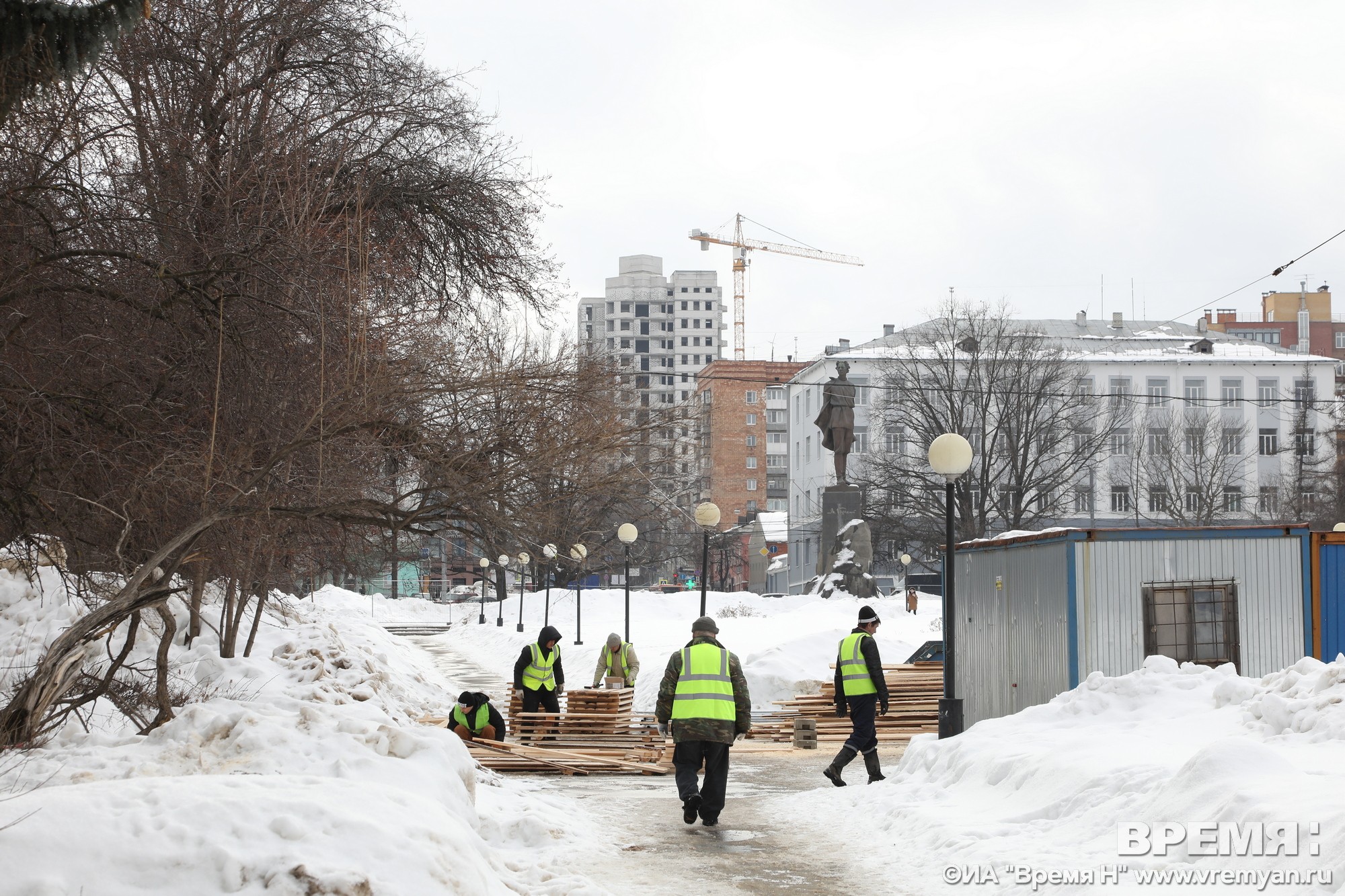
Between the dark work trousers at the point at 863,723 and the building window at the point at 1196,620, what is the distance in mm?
3744

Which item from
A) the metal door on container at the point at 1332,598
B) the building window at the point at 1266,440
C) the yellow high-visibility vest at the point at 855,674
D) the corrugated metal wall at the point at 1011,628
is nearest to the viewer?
the yellow high-visibility vest at the point at 855,674

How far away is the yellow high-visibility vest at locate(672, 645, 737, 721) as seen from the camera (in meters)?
10.5

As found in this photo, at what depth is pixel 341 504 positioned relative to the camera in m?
10.7

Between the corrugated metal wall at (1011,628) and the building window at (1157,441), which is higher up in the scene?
the building window at (1157,441)

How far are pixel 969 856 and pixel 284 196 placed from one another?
8005 mm

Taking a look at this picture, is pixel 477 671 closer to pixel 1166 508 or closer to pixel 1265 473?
pixel 1166 508

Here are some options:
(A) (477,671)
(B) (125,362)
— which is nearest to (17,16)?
(B) (125,362)

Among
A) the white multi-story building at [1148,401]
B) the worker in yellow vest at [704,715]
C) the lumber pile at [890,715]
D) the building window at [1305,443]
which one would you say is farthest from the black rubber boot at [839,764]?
the white multi-story building at [1148,401]

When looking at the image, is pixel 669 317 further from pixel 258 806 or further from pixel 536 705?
pixel 258 806

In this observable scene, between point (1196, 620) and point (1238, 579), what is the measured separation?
2.12ft

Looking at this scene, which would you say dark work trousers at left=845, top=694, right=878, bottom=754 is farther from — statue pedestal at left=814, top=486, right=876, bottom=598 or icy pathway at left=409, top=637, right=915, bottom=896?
statue pedestal at left=814, top=486, right=876, bottom=598

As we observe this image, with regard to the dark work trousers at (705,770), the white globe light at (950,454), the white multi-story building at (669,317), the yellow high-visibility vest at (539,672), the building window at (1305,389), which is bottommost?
the dark work trousers at (705,770)

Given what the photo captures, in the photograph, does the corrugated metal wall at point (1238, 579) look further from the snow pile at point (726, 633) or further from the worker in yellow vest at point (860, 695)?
the snow pile at point (726, 633)

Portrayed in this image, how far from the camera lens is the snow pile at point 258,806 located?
580cm
